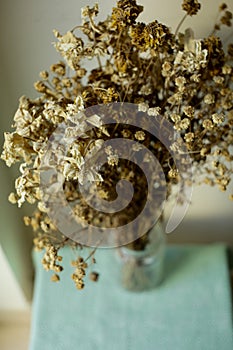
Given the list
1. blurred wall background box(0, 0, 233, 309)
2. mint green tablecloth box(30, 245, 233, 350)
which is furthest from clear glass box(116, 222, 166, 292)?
blurred wall background box(0, 0, 233, 309)

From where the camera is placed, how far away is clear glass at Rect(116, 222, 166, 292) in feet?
4.18

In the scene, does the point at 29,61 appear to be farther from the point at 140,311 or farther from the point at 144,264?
the point at 140,311

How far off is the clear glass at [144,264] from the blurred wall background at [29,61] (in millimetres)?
184

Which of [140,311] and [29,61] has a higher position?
[29,61]

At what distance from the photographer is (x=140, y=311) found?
1.34m

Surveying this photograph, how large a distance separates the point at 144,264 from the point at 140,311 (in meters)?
0.13

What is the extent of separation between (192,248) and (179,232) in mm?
118

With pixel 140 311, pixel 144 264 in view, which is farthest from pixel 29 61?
pixel 140 311

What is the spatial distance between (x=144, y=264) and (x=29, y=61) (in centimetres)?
53

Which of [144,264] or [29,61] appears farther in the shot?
[144,264]

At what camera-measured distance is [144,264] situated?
1.30 m

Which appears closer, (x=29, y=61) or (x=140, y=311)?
(x=29, y=61)

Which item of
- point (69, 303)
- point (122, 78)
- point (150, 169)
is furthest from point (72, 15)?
point (69, 303)

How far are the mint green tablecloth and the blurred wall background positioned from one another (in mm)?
99
